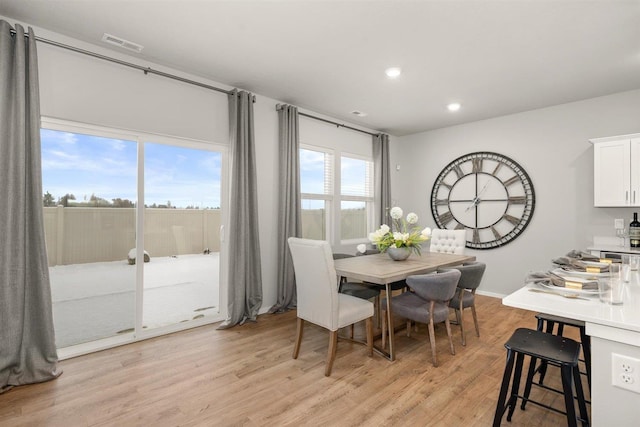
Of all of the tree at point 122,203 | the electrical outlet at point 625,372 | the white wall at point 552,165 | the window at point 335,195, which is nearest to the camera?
the electrical outlet at point 625,372

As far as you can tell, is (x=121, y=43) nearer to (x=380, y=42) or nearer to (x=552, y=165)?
(x=380, y=42)

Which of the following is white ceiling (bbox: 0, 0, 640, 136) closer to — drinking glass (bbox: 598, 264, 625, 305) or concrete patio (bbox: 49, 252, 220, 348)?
drinking glass (bbox: 598, 264, 625, 305)

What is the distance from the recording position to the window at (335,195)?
474cm

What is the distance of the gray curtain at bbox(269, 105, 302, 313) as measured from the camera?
4090 mm

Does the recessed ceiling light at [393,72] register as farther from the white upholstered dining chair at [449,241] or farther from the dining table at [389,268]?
the white upholstered dining chair at [449,241]

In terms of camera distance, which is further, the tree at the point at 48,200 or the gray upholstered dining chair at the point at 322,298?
the tree at the point at 48,200

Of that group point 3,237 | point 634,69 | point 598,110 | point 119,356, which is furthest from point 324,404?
point 598,110

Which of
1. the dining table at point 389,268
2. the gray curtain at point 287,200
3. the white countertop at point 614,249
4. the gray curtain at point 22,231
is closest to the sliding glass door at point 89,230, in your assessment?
the gray curtain at point 22,231

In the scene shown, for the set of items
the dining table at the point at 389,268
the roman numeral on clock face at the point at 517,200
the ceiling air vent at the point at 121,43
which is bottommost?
the dining table at the point at 389,268

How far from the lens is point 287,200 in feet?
13.6

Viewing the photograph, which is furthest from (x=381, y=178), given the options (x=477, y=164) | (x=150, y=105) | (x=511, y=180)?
Result: (x=150, y=105)

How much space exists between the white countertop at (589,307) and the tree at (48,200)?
344cm

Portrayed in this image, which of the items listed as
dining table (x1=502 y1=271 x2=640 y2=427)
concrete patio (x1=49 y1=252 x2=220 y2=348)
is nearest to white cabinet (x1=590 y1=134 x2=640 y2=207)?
dining table (x1=502 y1=271 x2=640 y2=427)

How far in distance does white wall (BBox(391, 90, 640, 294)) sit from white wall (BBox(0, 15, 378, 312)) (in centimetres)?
309
